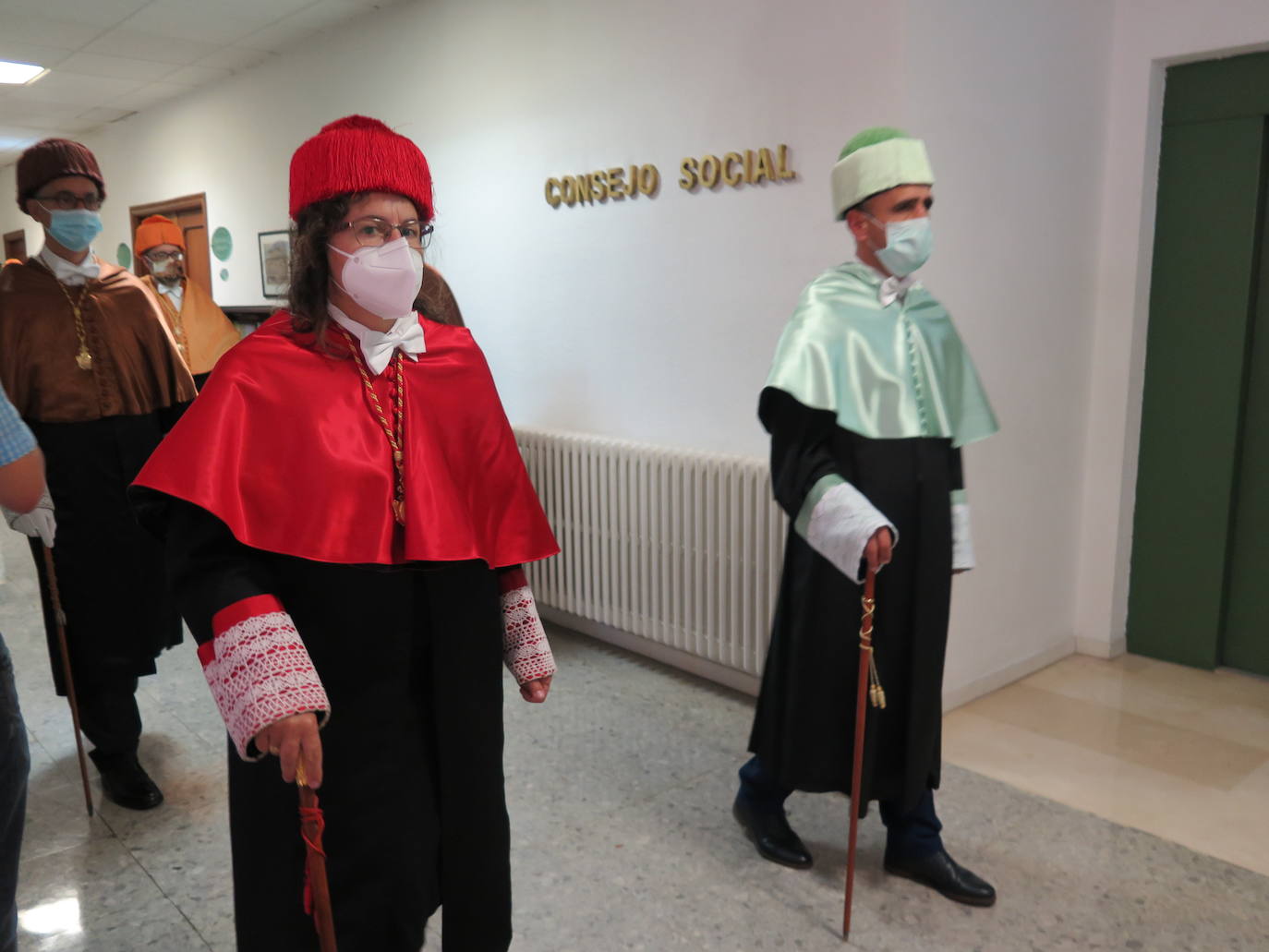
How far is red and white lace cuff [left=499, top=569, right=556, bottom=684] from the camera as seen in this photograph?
153 cm

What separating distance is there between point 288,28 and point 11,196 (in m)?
7.16

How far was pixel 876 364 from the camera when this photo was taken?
2.02 m

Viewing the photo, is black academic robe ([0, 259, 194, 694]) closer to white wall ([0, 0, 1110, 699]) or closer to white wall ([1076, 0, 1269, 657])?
white wall ([0, 0, 1110, 699])

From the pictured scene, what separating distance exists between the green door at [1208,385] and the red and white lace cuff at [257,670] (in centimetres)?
332

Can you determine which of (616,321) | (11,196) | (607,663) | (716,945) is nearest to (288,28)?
(616,321)

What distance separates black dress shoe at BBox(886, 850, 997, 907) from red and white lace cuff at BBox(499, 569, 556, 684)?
117 cm

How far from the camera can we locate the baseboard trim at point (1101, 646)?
12.1 feet

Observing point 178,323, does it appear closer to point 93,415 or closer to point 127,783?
point 93,415

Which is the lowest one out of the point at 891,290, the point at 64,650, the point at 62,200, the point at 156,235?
the point at 64,650

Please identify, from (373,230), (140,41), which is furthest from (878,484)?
(140,41)

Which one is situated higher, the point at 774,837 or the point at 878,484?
the point at 878,484

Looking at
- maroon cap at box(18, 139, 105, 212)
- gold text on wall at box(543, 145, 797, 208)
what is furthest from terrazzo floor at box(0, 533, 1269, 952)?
gold text on wall at box(543, 145, 797, 208)

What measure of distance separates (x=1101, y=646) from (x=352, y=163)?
3374 millimetres

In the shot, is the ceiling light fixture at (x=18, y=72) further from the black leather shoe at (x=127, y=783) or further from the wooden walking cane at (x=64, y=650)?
the black leather shoe at (x=127, y=783)
